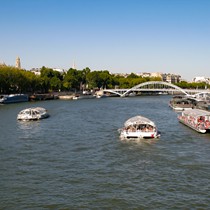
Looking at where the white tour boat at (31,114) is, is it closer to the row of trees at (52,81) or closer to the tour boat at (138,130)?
the tour boat at (138,130)

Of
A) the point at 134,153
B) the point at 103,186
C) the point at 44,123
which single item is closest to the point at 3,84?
the point at 44,123

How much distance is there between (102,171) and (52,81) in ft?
226

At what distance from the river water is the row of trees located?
138 feet

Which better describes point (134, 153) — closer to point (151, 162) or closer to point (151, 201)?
point (151, 162)

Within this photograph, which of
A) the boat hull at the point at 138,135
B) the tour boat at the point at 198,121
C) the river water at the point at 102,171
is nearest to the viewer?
the river water at the point at 102,171

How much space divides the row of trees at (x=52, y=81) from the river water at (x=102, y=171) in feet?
138

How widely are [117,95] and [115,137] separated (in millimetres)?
67337

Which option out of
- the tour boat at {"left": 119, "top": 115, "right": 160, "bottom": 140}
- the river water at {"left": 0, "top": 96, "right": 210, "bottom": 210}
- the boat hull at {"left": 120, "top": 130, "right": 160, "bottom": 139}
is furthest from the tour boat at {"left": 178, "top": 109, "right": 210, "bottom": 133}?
the boat hull at {"left": 120, "top": 130, "right": 160, "bottom": 139}

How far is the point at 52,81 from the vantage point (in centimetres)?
8150

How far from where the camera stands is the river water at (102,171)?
11.0 m

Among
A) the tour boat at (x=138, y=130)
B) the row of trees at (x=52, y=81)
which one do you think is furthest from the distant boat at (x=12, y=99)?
the tour boat at (x=138, y=130)

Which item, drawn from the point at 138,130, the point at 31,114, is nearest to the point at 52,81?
the point at 31,114

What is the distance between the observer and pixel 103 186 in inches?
480

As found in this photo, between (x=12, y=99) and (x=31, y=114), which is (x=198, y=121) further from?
(x=12, y=99)
